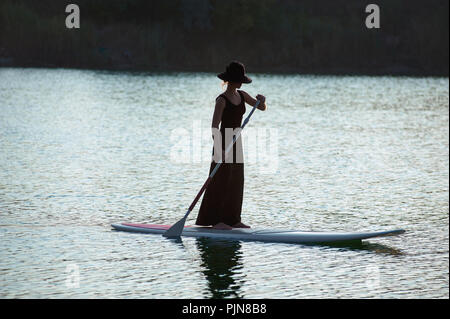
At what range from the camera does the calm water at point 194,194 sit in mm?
9508

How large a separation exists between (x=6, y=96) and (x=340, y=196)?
80.2 feet

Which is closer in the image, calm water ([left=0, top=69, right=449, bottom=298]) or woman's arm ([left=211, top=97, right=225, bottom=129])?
calm water ([left=0, top=69, right=449, bottom=298])

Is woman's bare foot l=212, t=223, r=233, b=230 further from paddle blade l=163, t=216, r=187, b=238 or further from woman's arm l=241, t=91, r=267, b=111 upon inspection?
woman's arm l=241, t=91, r=267, b=111

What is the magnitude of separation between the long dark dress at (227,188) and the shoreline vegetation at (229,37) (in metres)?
48.1

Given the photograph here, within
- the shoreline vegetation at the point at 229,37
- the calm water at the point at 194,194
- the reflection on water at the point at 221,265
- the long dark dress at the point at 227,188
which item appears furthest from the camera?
the shoreline vegetation at the point at 229,37

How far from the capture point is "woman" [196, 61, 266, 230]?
1084cm

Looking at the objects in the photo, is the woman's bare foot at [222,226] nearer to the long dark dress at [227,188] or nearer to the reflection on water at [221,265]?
the long dark dress at [227,188]

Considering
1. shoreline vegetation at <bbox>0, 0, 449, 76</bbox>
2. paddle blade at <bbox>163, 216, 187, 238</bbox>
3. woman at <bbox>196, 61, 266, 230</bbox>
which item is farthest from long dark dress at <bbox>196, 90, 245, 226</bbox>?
shoreline vegetation at <bbox>0, 0, 449, 76</bbox>

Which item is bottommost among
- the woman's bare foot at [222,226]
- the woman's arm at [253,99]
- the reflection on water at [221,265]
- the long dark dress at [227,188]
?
the reflection on water at [221,265]

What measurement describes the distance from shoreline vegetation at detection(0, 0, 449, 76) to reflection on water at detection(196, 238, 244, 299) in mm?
48510

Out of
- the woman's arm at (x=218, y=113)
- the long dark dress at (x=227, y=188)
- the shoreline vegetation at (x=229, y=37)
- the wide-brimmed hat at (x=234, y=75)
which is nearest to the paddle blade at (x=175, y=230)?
the long dark dress at (x=227, y=188)
